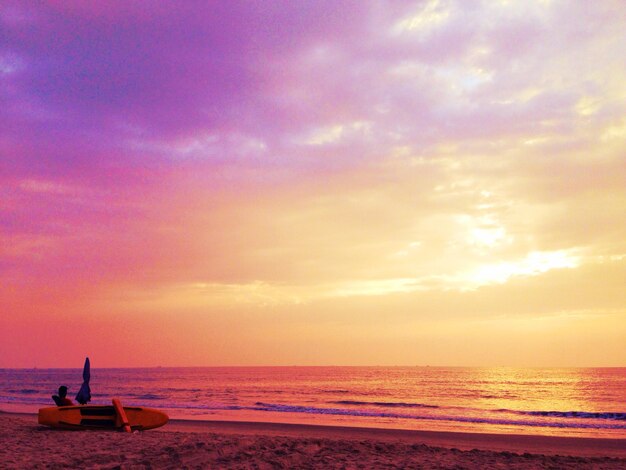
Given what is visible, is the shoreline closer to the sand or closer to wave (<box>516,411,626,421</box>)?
the sand

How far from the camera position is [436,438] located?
56.9 feet

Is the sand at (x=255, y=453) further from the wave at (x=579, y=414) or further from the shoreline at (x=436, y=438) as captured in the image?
the wave at (x=579, y=414)

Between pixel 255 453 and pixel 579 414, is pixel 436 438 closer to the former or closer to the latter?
pixel 255 453

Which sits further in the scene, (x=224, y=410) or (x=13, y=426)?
(x=224, y=410)

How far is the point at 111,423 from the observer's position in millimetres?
16766

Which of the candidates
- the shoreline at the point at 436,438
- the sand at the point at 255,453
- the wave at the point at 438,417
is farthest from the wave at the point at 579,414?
the sand at the point at 255,453

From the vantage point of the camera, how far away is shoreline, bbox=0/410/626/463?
579 inches

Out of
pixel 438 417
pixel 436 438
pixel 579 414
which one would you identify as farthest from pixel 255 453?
pixel 579 414

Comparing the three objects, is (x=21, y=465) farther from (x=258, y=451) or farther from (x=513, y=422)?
(x=513, y=422)

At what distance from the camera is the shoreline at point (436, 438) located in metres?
14.7

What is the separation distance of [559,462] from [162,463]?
352 inches

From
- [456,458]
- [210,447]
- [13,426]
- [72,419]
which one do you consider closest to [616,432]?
[456,458]

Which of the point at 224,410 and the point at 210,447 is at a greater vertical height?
the point at 210,447

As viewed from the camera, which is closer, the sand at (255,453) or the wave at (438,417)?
the sand at (255,453)
